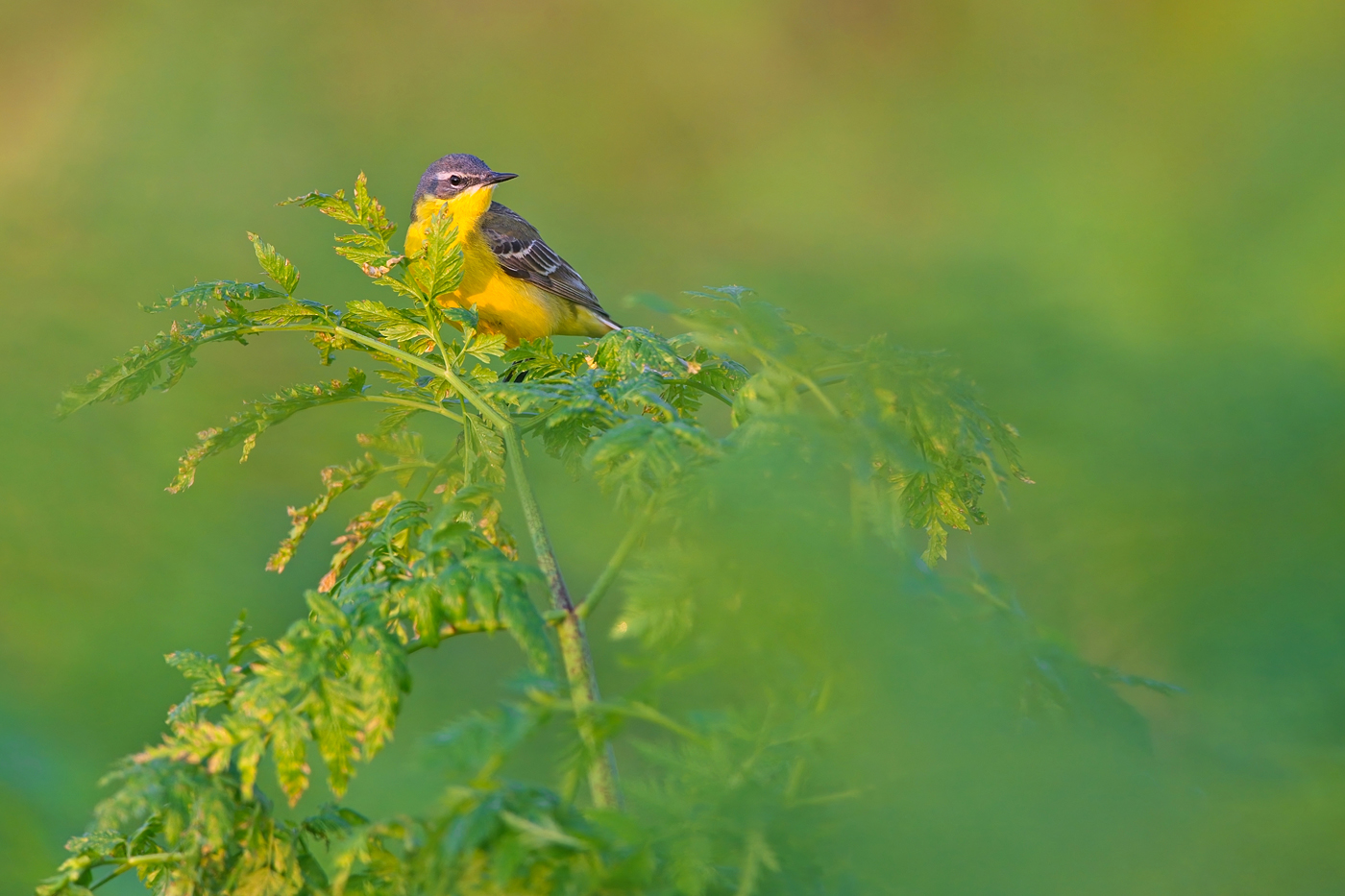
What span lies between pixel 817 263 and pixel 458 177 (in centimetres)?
312

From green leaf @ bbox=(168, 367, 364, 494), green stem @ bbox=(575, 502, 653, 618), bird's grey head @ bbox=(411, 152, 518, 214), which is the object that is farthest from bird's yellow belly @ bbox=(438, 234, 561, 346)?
green stem @ bbox=(575, 502, 653, 618)

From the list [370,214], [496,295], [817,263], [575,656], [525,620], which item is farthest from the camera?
[817,263]

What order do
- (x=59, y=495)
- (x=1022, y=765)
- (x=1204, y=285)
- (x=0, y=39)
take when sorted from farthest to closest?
(x=0, y=39) < (x=59, y=495) < (x=1204, y=285) < (x=1022, y=765)

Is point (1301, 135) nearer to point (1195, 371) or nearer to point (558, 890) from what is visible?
point (1195, 371)

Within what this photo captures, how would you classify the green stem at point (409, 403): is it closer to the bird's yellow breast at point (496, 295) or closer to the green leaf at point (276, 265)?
the green leaf at point (276, 265)

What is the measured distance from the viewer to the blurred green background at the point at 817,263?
220 centimetres

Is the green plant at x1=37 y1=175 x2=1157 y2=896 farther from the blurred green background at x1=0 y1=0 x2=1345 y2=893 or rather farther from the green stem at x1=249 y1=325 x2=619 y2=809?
the blurred green background at x1=0 y1=0 x2=1345 y2=893

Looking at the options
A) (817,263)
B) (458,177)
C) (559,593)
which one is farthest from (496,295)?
(559,593)

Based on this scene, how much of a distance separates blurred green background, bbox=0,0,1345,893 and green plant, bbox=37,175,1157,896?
0.73 ft

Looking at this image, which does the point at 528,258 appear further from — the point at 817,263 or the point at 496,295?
the point at 817,263

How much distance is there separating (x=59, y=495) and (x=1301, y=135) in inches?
267

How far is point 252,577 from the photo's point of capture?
5320 millimetres

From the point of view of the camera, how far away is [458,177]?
5781 millimetres

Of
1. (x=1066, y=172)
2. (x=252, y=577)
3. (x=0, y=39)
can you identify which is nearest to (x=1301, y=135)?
(x=1066, y=172)
